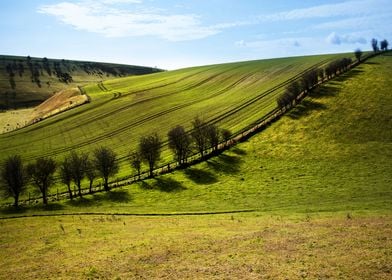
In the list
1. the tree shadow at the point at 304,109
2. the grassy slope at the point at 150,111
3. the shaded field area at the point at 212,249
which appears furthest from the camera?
the grassy slope at the point at 150,111

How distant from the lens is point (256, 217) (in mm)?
49188

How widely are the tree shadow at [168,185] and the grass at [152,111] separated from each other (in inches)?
459

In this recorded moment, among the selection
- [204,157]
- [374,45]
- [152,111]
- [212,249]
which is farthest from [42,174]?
[374,45]

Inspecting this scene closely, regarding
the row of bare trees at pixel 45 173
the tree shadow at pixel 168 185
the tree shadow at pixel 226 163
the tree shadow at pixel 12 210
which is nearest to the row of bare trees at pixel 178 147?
the tree shadow at pixel 226 163

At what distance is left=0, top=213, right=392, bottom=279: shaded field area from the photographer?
91.7 ft

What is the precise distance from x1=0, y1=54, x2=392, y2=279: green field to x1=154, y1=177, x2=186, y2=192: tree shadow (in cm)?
22

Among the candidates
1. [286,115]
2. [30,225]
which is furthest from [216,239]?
[286,115]

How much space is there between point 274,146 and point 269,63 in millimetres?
114448

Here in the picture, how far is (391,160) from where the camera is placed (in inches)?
2980

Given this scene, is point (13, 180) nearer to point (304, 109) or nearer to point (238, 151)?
point (238, 151)

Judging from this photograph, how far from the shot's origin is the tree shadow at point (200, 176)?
7794 centimetres

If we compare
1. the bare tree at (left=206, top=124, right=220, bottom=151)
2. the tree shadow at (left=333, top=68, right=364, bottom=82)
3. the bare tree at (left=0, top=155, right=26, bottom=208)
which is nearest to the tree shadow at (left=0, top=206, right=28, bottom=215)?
the bare tree at (left=0, top=155, right=26, bottom=208)

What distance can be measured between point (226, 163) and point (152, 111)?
207 feet

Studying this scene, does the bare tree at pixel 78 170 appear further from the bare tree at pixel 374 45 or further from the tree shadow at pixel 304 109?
the bare tree at pixel 374 45
